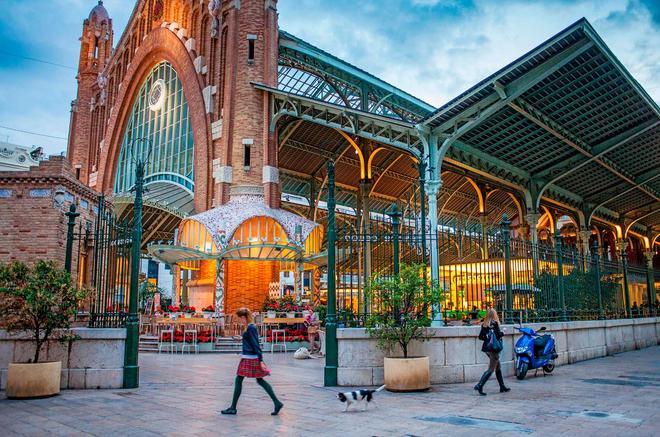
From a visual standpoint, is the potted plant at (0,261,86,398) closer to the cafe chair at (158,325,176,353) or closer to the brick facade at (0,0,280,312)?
the brick facade at (0,0,280,312)

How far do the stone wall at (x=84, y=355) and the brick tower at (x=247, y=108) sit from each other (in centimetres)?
1494

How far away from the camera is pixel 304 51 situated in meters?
28.9

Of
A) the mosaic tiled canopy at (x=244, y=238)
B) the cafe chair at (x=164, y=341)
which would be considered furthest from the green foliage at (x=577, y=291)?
the cafe chair at (x=164, y=341)

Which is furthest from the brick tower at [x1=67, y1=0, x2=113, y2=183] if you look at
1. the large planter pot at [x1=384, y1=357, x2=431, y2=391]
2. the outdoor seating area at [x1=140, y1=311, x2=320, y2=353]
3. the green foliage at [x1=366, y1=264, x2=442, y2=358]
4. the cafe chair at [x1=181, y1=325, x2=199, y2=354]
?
the large planter pot at [x1=384, y1=357, x2=431, y2=391]

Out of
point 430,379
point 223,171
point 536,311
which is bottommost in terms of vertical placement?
point 430,379

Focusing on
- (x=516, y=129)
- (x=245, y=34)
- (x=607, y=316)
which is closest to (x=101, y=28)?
(x=245, y=34)

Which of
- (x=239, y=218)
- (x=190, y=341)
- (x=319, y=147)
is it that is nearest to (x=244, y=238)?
(x=239, y=218)

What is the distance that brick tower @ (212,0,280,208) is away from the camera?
25.3 m

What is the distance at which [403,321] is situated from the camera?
9992 millimetres

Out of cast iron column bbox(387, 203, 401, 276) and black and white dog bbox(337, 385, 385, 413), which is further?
cast iron column bbox(387, 203, 401, 276)

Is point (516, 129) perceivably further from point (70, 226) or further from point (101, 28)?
point (101, 28)

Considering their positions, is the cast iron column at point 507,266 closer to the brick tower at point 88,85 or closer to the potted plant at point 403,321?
the potted plant at point 403,321

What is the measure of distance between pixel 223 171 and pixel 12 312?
1629 centimetres

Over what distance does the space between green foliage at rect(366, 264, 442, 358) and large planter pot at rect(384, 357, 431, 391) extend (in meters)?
→ 0.30
